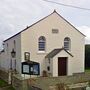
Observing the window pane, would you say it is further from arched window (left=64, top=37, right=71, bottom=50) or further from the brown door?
arched window (left=64, top=37, right=71, bottom=50)

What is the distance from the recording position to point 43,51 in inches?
1246

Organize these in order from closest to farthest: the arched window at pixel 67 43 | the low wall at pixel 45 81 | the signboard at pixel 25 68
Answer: the low wall at pixel 45 81
the signboard at pixel 25 68
the arched window at pixel 67 43

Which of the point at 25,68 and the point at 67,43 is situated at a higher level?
the point at 67,43

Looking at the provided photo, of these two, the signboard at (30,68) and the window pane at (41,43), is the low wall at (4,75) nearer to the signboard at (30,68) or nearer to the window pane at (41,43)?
the signboard at (30,68)

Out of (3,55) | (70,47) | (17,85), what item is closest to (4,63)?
(3,55)

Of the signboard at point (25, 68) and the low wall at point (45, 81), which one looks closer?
the low wall at point (45, 81)

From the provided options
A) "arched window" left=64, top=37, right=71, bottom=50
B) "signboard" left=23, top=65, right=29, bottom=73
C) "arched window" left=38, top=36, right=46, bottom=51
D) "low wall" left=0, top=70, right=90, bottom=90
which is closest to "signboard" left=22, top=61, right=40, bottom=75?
"signboard" left=23, top=65, right=29, bottom=73

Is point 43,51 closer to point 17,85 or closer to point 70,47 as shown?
point 70,47

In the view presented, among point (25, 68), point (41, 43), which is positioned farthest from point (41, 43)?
point (25, 68)

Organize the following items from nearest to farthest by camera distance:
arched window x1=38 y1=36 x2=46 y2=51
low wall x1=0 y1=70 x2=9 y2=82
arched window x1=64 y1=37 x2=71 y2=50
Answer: low wall x1=0 y1=70 x2=9 y2=82 → arched window x1=38 y1=36 x2=46 y2=51 → arched window x1=64 y1=37 x2=71 y2=50

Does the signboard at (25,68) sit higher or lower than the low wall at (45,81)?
higher

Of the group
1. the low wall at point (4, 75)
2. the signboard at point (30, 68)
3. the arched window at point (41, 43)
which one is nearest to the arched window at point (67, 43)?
the arched window at point (41, 43)

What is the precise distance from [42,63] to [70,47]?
13.0 feet

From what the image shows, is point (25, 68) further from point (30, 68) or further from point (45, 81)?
point (45, 81)
